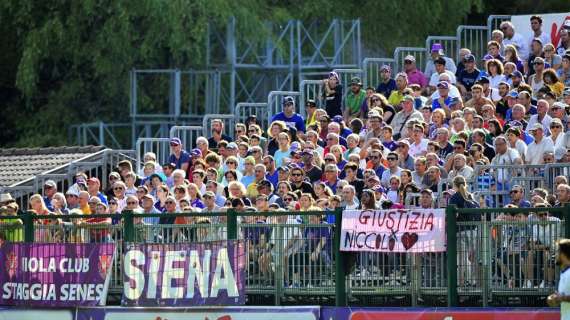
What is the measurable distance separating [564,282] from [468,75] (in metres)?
9.48

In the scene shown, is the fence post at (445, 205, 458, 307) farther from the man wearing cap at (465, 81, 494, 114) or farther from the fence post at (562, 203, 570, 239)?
the man wearing cap at (465, 81, 494, 114)

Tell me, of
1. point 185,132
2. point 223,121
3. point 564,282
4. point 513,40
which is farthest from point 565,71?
point 564,282

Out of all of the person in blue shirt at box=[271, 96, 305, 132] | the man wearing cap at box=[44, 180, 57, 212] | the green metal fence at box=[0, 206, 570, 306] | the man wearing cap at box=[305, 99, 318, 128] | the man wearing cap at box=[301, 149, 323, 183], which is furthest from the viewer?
the man wearing cap at box=[305, 99, 318, 128]

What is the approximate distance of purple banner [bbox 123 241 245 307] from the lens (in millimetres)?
19750

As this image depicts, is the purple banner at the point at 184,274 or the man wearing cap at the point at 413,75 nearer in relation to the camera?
the purple banner at the point at 184,274

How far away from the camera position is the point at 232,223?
19.8 m

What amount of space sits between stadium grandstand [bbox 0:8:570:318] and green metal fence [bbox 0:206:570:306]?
16 millimetres

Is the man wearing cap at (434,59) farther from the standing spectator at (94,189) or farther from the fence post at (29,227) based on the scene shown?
the fence post at (29,227)

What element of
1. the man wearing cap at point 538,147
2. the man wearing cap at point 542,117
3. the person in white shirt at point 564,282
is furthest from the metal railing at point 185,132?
the person in white shirt at point 564,282

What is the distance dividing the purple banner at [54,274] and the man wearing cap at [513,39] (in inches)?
349

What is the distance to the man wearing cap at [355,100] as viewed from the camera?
26.6m

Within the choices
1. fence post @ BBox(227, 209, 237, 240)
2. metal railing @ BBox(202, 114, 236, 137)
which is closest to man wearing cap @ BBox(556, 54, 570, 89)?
metal railing @ BBox(202, 114, 236, 137)

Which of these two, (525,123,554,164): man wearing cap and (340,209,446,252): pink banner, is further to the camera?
(525,123,554,164): man wearing cap

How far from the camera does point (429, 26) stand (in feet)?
120
